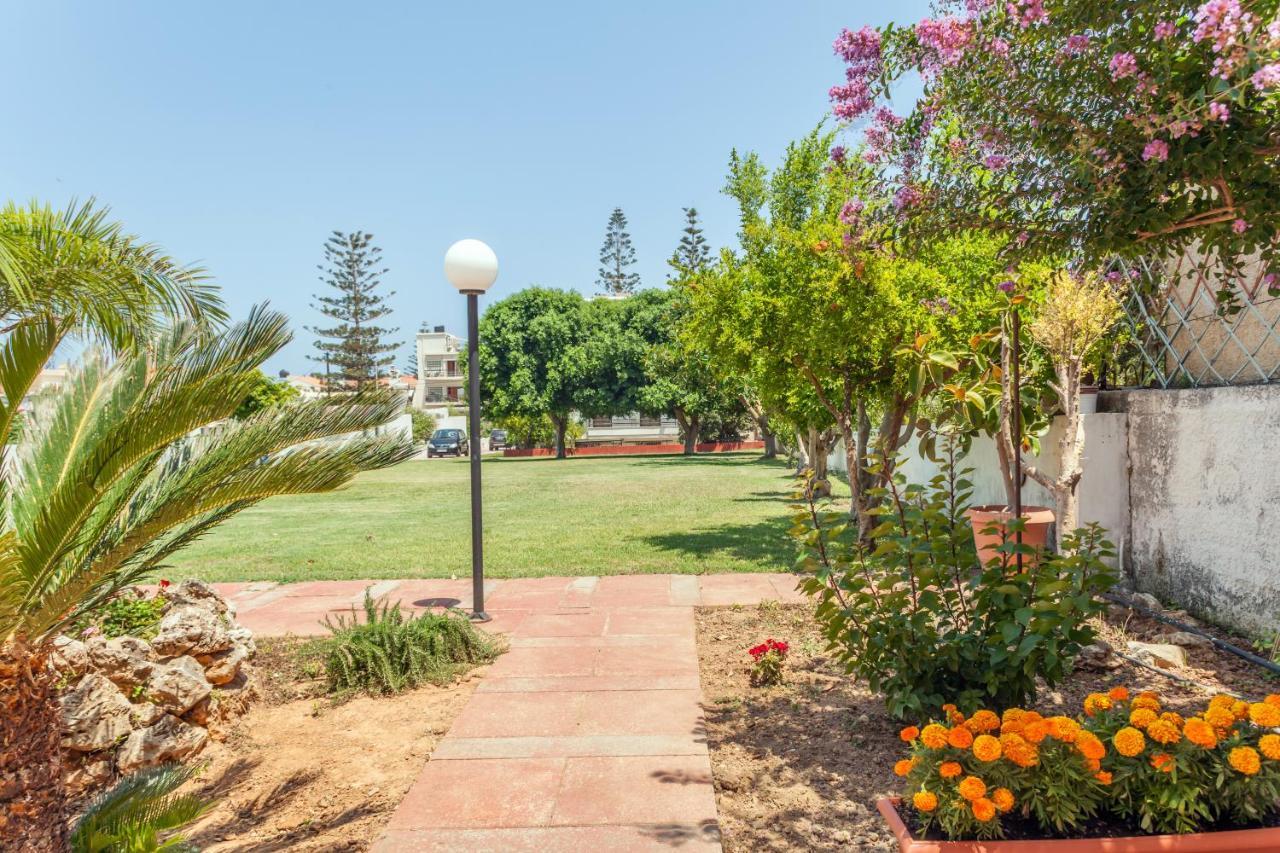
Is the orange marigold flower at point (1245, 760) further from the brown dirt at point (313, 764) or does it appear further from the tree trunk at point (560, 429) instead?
the tree trunk at point (560, 429)

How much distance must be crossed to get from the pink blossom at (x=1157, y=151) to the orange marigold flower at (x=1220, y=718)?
1728 millimetres

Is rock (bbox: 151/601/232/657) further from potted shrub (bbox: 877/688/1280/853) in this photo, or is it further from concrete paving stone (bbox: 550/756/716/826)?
potted shrub (bbox: 877/688/1280/853)

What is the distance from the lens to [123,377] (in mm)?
3131

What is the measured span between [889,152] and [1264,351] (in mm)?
2937

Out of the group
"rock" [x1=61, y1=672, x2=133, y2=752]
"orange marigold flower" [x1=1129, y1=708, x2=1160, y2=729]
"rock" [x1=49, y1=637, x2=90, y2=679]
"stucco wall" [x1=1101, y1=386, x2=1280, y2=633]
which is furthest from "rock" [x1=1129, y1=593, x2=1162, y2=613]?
"rock" [x1=49, y1=637, x2=90, y2=679]

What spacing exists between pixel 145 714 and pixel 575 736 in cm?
207

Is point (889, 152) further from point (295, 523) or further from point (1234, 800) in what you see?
point (295, 523)

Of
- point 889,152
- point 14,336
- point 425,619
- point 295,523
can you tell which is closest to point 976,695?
point 889,152

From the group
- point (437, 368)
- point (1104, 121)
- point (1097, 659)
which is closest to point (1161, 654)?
point (1097, 659)

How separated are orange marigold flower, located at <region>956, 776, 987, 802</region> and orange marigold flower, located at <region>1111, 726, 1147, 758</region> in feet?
1.46

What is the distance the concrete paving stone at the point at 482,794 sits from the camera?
3.10 meters

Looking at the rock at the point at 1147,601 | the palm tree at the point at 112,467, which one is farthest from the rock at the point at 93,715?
the rock at the point at 1147,601

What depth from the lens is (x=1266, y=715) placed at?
2.39 m

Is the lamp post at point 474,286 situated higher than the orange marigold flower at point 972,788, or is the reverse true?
the lamp post at point 474,286
